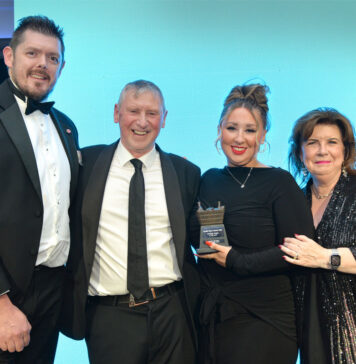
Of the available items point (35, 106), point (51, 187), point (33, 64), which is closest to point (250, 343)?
point (51, 187)

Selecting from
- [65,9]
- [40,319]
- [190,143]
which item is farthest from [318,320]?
[65,9]

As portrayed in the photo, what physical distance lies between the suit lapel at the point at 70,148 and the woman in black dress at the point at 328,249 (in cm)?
112

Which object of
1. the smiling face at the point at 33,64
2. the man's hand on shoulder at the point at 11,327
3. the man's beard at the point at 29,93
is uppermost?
the smiling face at the point at 33,64

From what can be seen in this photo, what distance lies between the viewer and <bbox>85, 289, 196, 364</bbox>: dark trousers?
6.86 feet

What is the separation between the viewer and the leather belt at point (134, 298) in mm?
2125

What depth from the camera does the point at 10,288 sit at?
6.07 ft

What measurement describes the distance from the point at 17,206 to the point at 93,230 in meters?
0.42

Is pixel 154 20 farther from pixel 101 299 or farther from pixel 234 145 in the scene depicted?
pixel 101 299

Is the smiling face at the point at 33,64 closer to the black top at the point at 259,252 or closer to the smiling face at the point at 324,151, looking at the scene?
the black top at the point at 259,252

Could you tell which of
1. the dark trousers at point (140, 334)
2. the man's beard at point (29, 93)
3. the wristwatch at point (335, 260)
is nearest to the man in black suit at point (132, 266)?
the dark trousers at point (140, 334)

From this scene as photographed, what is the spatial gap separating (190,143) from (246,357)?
183cm

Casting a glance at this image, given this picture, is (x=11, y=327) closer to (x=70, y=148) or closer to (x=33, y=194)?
(x=33, y=194)

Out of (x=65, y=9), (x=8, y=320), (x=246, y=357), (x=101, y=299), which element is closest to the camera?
(x=8, y=320)

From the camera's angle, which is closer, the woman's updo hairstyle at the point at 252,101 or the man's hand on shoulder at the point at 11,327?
the man's hand on shoulder at the point at 11,327
